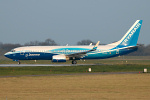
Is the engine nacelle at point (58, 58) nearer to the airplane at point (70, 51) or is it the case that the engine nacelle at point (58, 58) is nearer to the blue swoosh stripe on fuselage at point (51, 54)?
the airplane at point (70, 51)

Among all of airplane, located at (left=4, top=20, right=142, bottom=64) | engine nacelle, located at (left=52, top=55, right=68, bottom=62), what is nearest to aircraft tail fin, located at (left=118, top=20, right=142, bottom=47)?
airplane, located at (left=4, top=20, right=142, bottom=64)

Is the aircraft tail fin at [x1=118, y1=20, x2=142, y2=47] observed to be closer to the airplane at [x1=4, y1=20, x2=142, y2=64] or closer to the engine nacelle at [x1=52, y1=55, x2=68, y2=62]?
the airplane at [x1=4, y1=20, x2=142, y2=64]

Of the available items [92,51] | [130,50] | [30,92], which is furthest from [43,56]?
[30,92]

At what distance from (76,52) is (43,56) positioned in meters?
7.57

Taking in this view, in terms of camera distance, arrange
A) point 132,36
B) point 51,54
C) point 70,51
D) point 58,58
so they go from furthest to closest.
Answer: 1. point 132,36
2. point 70,51
3. point 51,54
4. point 58,58

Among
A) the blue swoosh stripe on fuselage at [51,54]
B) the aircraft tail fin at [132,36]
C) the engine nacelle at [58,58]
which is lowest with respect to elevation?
the engine nacelle at [58,58]

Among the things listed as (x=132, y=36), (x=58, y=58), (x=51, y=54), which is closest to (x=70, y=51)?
(x=58, y=58)

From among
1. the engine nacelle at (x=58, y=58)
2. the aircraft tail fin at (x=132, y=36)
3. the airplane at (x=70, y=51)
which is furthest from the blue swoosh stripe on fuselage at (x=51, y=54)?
the aircraft tail fin at (x=132, y=36)

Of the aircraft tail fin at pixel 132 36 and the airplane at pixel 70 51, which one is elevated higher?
the aircraft tail fin at pixel 132 36

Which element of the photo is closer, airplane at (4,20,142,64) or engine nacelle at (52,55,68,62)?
engine nacelle at (52,55,68,62)

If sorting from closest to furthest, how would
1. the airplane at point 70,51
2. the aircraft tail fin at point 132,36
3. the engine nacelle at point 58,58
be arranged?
the engine nacelle at point 58,58
the airplane at point 70,51
the aircraft tail fin at point 132,36

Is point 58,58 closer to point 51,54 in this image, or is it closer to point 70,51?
point 51,54

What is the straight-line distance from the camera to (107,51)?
69688mm

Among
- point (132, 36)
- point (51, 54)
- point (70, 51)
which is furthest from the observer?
point (132, 36)
